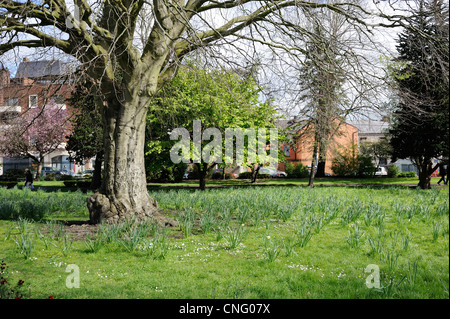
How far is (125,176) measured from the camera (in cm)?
742

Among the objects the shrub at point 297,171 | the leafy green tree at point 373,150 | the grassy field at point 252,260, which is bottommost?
the grassy field at point 252,260

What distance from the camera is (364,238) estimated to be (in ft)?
16.3

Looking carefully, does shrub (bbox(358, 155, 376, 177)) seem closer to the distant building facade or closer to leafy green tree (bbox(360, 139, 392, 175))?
the distant building facade

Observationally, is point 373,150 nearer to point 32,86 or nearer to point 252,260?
point 32,86

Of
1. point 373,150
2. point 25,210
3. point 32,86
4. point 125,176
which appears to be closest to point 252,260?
point 125,176

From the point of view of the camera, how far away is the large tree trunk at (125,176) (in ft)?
24.1

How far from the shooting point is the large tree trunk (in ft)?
24.1

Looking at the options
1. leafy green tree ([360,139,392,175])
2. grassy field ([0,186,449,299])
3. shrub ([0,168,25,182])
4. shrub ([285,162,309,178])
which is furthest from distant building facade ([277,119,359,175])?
shrub ([0,168,25,182])

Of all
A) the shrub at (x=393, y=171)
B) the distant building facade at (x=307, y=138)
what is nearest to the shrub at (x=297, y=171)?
the distant building facade at (x=307, y=138)

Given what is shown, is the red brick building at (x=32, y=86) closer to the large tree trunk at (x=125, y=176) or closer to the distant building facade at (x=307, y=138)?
the large tree trunk at (x=125, y=176)

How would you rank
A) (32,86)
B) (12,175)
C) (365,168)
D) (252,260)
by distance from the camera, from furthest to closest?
(12,175) → (365,168) → (32,86) → (252,260)
